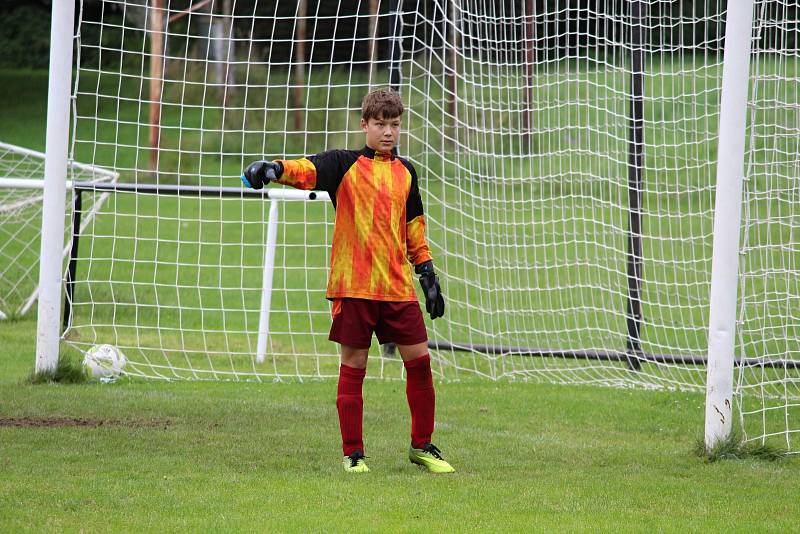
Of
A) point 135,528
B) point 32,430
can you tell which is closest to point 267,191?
point 32,430

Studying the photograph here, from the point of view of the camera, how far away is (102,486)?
4.91 metres

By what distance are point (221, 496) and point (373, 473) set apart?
84cm

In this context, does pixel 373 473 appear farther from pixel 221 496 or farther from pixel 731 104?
pixel 731 104

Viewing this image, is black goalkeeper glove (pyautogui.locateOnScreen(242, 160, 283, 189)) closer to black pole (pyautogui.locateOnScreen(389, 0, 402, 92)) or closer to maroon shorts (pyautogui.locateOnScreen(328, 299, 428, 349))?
maroon shorts (pyautogui.locateOnScreen(328, 299, 428, 349))

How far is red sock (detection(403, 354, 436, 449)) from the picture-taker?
17.9 feet

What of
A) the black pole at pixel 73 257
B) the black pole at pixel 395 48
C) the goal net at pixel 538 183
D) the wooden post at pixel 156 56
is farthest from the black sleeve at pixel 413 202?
the black pole at pixel 73 257

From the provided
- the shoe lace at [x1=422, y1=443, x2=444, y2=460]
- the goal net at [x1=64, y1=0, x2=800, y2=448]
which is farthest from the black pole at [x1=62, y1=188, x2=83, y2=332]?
the shoe lace at [x1=422, y1=443, x2=444, y2=460]

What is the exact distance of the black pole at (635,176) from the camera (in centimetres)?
850

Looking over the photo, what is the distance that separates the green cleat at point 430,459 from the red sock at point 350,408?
27 cm

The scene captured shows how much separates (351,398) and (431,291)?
0.65 m

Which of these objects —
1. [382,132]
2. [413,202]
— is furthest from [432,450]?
[382,132]

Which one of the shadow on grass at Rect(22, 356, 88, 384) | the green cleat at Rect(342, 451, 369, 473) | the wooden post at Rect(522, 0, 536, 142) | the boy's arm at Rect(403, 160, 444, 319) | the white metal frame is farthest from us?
the wooden post at Rect(522, 0, 536, 142)

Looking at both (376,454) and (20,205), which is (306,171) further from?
(20,205)

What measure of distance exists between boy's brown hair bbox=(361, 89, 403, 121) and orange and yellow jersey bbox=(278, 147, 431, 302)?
0.21m
